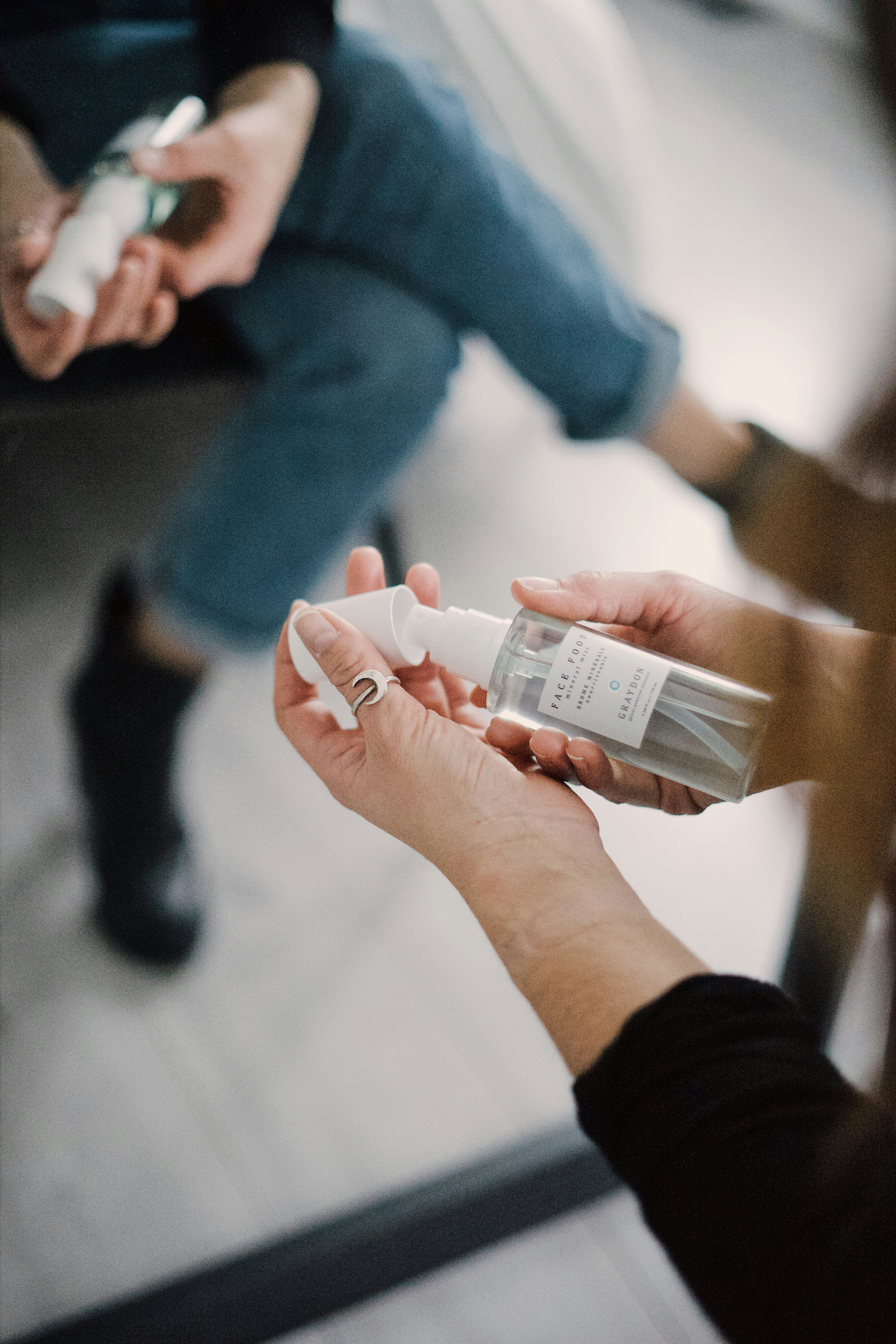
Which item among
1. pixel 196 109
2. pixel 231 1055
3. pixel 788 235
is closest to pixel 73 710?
pixel 231 1055

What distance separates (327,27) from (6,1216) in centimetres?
71

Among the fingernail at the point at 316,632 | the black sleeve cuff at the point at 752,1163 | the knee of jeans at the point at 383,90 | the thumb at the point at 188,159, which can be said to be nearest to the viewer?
the black sleeve cuff at the point at 752,1163

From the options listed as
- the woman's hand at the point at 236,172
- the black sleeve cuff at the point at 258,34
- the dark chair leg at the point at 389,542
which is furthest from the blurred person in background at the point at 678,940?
the black sleeve cuff at the point at 258,34

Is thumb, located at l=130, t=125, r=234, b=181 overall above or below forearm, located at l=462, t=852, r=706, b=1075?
above

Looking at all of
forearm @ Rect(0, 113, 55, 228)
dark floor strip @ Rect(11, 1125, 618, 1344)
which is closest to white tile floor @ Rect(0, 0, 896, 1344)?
dark floor strip @ Rect(11, 1125, 618, 1344)

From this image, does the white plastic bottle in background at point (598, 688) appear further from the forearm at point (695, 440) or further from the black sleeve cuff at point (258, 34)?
the black sleeve cuff at point (258, 34)

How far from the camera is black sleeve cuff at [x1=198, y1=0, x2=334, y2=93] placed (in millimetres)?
530

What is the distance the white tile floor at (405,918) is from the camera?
20.1 inches

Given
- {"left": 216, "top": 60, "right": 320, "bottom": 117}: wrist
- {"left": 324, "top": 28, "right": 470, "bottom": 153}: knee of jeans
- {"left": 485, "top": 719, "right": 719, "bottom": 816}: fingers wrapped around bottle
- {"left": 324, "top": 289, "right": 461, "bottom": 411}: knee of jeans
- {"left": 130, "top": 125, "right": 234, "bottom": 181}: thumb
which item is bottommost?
{"left": 324, "top": 289, "right": 461, "bottom": 411}: knee of jeans

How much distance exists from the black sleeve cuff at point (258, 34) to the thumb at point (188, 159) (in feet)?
0.23

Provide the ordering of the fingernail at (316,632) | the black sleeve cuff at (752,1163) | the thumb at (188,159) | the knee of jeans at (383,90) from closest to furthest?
the black sleeve cuff at (752,1163)
the fingernail at (316,632)
the thumb at (188,159)
the knee of jeans at (383,90)

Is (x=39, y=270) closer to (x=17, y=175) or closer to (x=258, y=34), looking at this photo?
(x=17, y=175)

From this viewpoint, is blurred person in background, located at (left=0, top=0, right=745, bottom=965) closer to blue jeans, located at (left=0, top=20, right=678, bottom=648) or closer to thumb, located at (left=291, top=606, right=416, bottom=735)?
blue jeans, located at (left=0, top=20, right=678, bottom=648)

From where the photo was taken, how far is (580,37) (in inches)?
27.8
